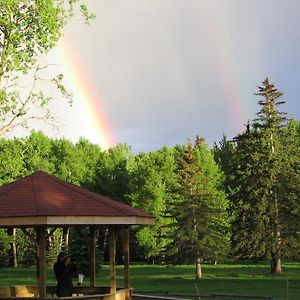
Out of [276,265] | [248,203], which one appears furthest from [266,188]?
[276,265]

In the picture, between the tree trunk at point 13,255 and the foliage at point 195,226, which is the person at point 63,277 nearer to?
the foliage at point 195,226

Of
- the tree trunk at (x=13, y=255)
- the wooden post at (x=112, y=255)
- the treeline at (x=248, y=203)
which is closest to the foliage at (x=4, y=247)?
the tree trunk at (x=13, y=255)

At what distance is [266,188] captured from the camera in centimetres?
4597

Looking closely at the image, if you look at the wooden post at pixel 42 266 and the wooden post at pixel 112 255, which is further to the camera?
the wooden post at pixel 112 255

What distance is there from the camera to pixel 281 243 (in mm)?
44969

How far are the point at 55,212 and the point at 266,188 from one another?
104ft

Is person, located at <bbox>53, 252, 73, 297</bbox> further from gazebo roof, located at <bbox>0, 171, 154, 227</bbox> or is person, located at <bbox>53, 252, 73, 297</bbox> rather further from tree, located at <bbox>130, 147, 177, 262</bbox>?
tree, located at <bbox>130, 147, 177, 262</bbox>

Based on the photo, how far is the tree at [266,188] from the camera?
4497cm

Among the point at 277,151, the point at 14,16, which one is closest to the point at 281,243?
the point at 277,151

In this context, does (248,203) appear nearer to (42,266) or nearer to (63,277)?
(63,277)

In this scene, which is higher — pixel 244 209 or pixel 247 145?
pixel 247 145

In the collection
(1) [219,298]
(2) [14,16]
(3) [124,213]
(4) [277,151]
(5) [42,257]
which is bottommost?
(1) [219,298]

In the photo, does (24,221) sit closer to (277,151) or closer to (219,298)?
(219,298)

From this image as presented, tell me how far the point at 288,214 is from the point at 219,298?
835 inches
